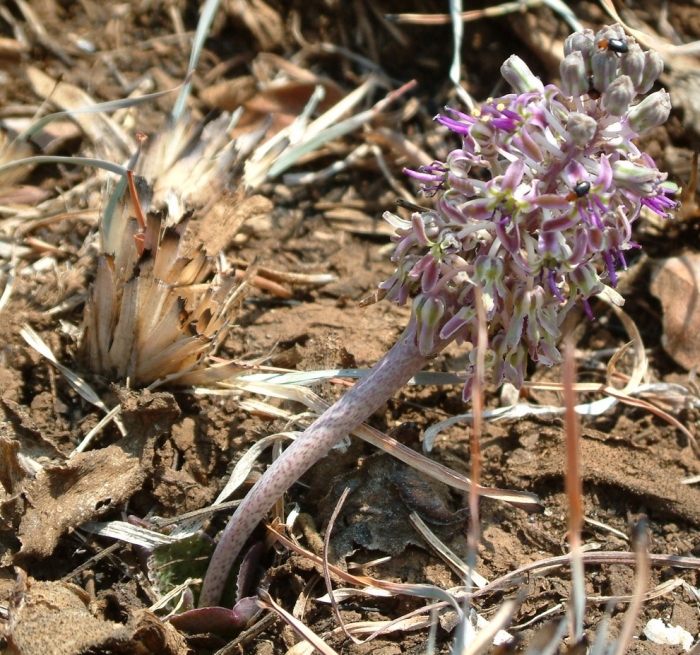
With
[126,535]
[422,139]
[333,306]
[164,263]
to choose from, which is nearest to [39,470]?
[126,535]

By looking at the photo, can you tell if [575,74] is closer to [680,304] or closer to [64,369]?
[680,304]

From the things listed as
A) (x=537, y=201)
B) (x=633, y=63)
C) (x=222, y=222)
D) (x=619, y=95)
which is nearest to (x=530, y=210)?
(x=537, y=201)

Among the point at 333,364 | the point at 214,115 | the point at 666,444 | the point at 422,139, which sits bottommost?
the point at 666,444

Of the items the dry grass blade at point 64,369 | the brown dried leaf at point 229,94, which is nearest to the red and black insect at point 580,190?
the dry grass blade at point 64,369

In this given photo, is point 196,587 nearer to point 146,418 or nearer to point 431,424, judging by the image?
point 146,418

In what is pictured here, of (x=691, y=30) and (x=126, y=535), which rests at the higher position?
(x=691, y=30)

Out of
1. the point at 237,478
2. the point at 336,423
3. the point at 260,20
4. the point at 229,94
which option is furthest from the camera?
the point at 260,20
